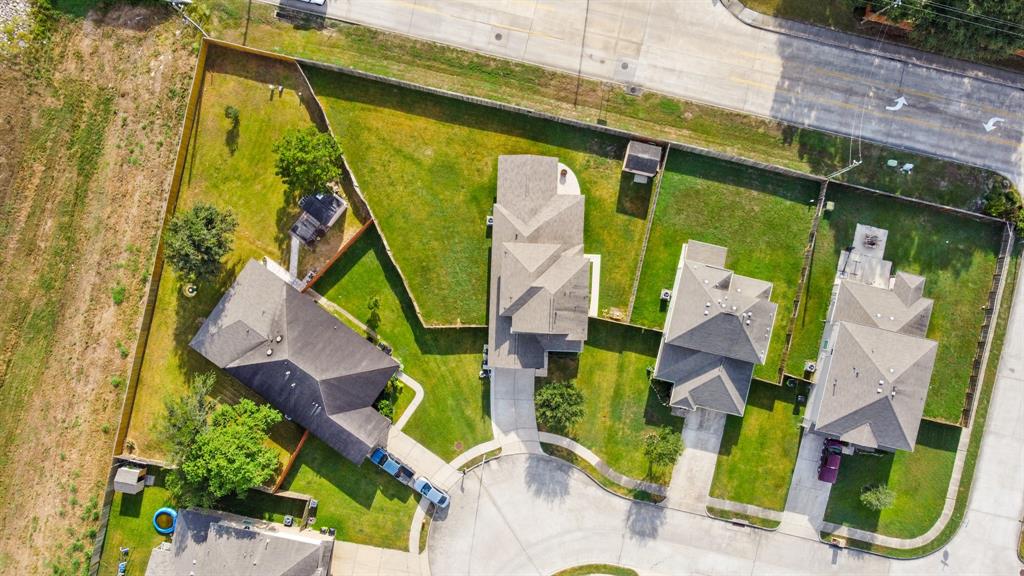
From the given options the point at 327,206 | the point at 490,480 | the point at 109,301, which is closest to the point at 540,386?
the point at 490,480

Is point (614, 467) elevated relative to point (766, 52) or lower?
lower

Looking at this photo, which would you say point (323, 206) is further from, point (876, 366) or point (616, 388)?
point (876, 366)

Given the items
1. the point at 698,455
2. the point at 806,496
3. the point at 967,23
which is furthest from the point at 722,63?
the point at 806,496

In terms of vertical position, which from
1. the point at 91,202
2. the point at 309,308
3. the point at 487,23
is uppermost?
the point at 487,23

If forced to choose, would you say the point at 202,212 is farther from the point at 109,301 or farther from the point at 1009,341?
the point at 1009,341

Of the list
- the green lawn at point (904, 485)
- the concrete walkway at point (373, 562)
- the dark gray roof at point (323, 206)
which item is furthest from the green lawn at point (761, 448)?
the dark gray roof at point (323, 206)

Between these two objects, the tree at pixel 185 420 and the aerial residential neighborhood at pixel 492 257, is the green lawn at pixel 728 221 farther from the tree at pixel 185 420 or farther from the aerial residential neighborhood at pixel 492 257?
the tree at pixel 185 420
